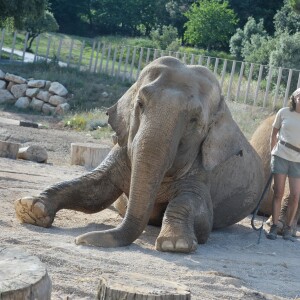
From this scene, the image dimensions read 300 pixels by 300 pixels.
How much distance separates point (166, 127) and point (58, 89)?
64.4ft

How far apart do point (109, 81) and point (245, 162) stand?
19763 mm

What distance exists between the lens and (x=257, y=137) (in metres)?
12.2

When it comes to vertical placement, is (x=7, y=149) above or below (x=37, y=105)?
above

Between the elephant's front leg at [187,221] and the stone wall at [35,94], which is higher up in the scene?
the elephant's front leg at [187,221]

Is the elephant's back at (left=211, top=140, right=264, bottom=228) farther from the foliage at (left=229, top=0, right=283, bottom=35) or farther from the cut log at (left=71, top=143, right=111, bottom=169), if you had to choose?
the foliage at (left=229, top=0, right=283, bottom=35)

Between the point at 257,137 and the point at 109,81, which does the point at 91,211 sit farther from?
the point at 109,81

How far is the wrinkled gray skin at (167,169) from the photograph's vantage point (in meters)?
7.90

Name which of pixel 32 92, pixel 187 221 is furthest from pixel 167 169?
pixel 32 92

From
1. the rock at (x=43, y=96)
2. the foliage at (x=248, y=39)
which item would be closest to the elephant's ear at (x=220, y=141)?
the rock at (x=43, y=96)

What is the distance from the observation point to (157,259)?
7.43 m

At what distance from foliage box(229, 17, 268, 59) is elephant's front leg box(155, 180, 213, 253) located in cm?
4002

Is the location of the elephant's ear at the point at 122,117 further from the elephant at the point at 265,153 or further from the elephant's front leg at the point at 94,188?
the elephant at the point at 265,153

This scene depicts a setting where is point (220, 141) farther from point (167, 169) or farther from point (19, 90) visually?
point (19, 90)

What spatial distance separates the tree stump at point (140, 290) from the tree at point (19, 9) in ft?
93.0
